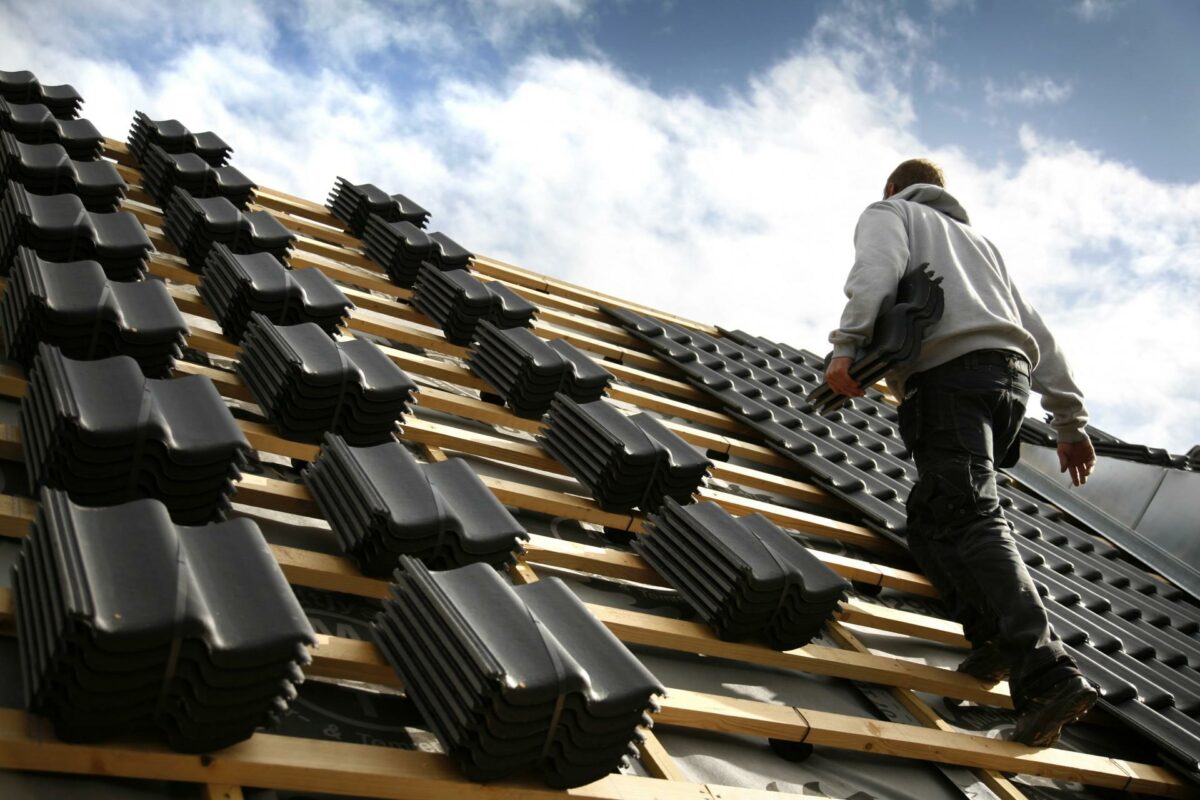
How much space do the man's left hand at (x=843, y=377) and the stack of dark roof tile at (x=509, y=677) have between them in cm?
120

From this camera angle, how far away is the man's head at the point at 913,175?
343 centimetres

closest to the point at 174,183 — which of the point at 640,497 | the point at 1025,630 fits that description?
the point at 640,497

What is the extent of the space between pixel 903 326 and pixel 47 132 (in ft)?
12.5

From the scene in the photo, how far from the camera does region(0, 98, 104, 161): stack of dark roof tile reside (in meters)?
4.69

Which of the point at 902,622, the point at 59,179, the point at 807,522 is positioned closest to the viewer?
the point at 902,622

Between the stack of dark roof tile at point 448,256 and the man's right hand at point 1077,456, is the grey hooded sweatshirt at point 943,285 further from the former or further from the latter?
the stack of dark roof tile at point 448,256

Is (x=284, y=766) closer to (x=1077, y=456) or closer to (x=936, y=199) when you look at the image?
(x=936, y=199)

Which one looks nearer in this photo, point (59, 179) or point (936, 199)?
point (936, 199)

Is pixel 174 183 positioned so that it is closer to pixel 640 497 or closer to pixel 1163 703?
pixel 640 497

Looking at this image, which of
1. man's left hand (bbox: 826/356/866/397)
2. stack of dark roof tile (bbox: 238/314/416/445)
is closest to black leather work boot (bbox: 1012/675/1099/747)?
man's left hand (bbox: 826/356/866/397)

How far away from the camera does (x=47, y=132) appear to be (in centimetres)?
474

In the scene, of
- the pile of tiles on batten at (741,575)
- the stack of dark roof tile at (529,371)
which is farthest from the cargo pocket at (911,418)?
the stack of dark roof tile at (529,371)

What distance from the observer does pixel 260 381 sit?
293 centimetres

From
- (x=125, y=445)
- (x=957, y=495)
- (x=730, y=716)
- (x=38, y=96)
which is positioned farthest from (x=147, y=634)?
(x=38, y=96)
